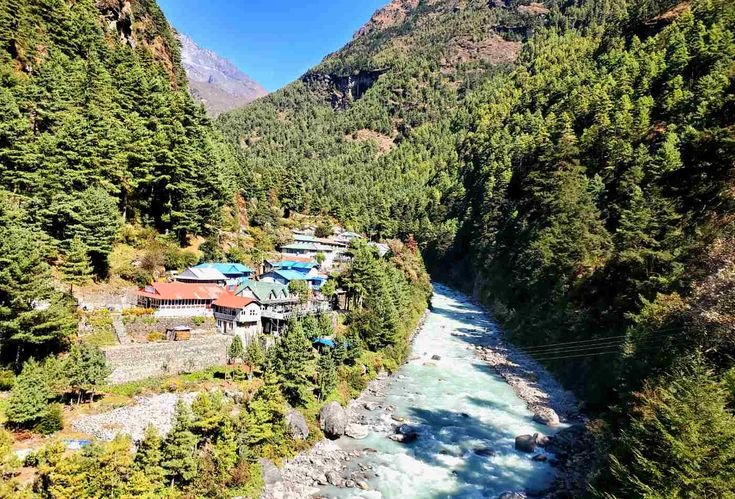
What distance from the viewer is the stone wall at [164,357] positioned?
92.6 feet

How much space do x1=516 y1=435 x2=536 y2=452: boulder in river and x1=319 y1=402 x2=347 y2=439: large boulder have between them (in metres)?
13.3

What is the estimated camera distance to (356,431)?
104ft

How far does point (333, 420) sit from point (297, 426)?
3.11m

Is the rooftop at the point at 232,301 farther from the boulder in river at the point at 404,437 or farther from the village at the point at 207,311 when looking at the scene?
the boulder in river at the point at 404,437

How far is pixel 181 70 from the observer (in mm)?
86125

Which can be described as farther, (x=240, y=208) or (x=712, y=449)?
(x=240, y=208)

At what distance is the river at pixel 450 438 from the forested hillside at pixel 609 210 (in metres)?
6.59

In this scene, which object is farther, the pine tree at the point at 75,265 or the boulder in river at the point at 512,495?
the pine tree at the point at 75,265

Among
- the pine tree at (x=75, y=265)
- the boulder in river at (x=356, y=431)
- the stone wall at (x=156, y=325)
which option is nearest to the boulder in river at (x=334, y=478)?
the boulder in river at (x=356, y=431)

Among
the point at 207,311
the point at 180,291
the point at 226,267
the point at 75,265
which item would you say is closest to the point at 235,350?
the point at 207,311

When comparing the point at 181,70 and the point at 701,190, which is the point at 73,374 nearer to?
the point at 701,190

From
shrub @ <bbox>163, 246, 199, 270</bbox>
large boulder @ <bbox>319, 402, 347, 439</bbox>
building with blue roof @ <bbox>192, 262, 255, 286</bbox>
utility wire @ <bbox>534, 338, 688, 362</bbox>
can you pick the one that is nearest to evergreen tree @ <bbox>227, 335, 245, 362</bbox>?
large boulder @ <bbox>319, 402, 347, 439</bbox>

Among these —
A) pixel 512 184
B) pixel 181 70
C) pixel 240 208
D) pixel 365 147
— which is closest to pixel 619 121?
pixel 512 184

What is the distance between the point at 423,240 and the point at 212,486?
3760 inches
